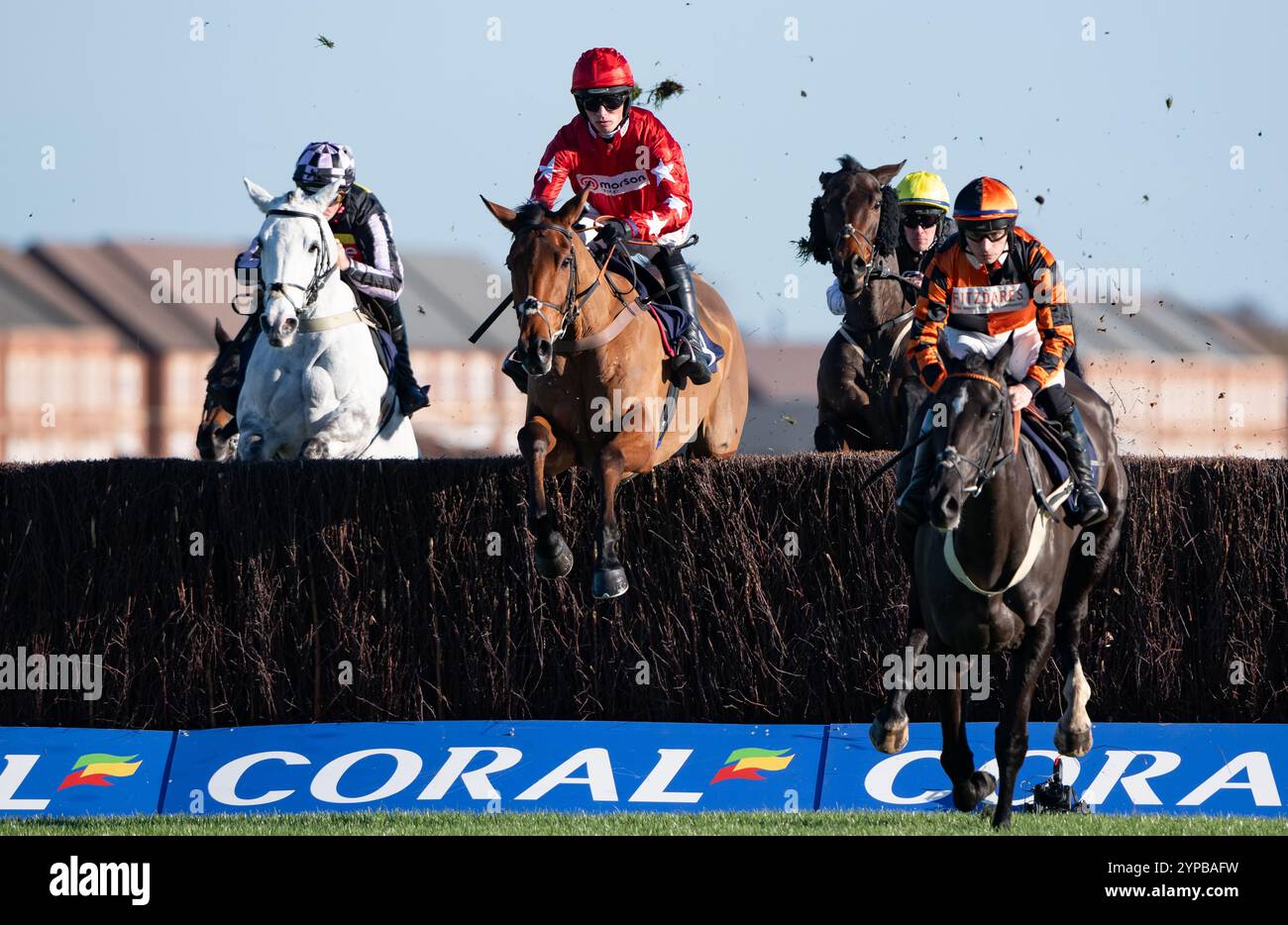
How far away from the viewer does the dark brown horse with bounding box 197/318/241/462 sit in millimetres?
12391

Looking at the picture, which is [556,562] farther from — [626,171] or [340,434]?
[626,171]

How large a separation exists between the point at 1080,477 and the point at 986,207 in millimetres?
1271

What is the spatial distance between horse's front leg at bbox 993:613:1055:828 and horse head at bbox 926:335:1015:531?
0.77 metres

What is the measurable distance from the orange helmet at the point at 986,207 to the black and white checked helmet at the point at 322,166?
410cm

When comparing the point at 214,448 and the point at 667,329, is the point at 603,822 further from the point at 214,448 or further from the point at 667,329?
the point at 214,448

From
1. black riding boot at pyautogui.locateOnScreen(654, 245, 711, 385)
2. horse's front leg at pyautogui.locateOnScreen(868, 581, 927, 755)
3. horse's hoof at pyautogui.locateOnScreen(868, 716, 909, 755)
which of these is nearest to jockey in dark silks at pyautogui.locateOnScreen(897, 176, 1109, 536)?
horse's front leg at pyautogui.locateOnScreen(868, 581, 927, 755)

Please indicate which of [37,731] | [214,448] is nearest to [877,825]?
[37,731]

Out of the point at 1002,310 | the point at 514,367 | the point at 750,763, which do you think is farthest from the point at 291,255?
the point at 1002,310

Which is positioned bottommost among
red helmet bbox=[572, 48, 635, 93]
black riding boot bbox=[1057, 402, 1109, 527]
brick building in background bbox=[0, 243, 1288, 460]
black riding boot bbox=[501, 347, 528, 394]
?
brick building in background bbox=[0, 243, 1288, 460]

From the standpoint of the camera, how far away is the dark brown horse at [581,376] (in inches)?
380

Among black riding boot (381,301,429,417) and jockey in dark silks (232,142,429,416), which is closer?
jockey in dark silks (232,142,429,416)

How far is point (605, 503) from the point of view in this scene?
32.9ft

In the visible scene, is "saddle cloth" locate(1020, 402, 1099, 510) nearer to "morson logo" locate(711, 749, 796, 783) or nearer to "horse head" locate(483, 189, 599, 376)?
"morson logo" locate(711, 749, 796, 783)
